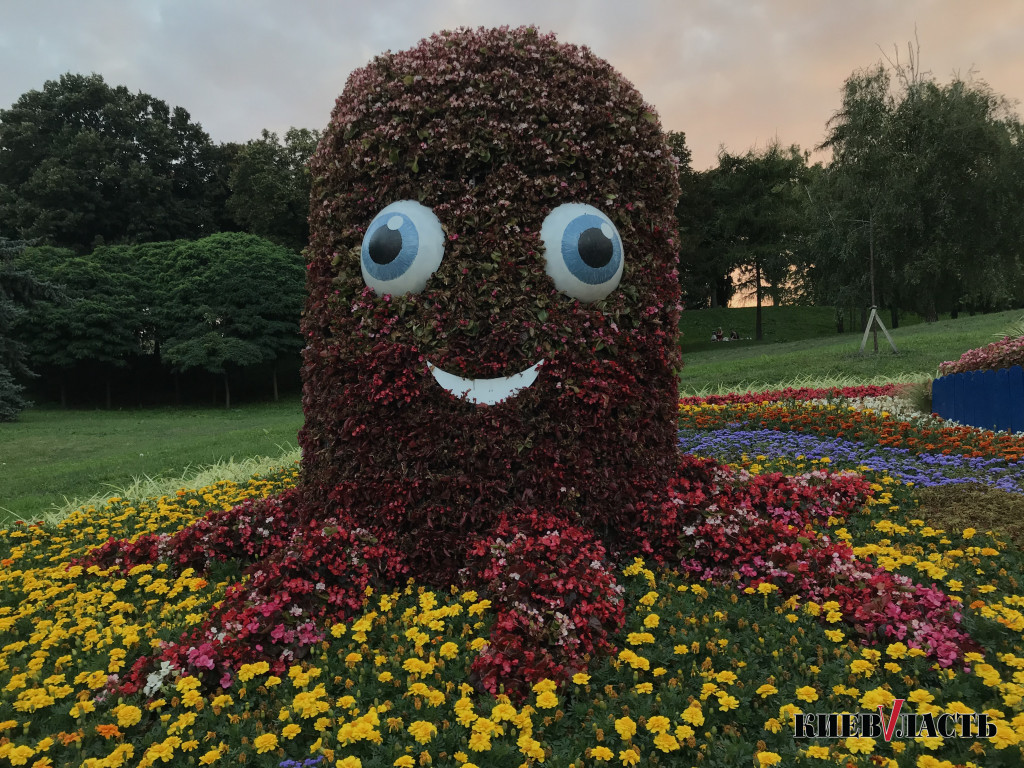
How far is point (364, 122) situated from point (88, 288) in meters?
27.9

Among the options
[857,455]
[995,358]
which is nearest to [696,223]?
[995,358]

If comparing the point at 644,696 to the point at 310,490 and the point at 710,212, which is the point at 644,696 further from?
the point at 710,212

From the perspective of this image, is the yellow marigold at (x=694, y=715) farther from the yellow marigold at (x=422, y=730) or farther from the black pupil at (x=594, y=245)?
the black pupil at (x=594, y=245)

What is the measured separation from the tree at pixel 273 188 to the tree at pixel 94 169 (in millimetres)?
4034

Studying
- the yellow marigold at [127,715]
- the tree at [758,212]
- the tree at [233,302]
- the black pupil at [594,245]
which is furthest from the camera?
the tree at [758,212]

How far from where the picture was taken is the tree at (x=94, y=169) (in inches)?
1260

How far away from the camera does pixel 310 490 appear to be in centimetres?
363

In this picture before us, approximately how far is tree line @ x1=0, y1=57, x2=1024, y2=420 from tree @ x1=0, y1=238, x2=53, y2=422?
6 centimetres

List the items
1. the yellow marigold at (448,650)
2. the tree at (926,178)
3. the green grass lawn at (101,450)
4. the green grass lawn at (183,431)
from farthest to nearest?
the tree at (926,178), the green grass lawn at (183,431), the green grass lawn at (101,450), the yellow marigold at (448,650)

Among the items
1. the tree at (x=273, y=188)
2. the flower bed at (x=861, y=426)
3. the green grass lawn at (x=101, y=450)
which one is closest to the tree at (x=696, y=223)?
the tree at (x=273, y=188)

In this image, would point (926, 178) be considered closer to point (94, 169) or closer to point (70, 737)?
point (70, 737)

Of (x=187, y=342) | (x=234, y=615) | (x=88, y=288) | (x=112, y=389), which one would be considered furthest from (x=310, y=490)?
(x=112, y=389)

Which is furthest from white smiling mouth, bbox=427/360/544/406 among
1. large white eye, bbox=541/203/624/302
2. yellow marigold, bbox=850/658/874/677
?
yellow marigold, bbox=850/658/874/677

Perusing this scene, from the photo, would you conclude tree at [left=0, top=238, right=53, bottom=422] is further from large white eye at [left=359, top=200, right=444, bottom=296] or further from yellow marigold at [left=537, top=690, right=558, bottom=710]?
yellow marigold at [left=537, top=690, right=558, bottom=710]
